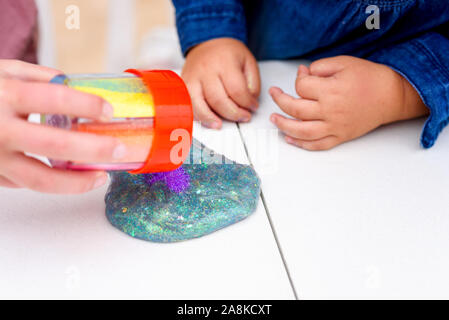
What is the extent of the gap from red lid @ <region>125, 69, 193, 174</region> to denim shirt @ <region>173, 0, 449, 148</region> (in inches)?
12.0

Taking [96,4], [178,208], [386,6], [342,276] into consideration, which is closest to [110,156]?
[178,208]

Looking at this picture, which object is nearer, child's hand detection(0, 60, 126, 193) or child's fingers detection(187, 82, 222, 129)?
child's hand detection(0, 60, 126, 193)

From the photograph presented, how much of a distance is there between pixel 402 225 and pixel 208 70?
31 cm

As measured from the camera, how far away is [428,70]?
559 millimetres

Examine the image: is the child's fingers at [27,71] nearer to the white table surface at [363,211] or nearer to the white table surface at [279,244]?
the white table surface at [279,244]

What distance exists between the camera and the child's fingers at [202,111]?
58 centimetres

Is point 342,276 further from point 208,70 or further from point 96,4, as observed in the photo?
point 96,4

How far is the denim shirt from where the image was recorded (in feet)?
1.82

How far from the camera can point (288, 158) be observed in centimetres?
52

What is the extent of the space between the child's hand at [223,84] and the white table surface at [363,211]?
0.03 metres

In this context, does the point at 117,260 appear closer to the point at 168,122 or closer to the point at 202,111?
the point at 168,122

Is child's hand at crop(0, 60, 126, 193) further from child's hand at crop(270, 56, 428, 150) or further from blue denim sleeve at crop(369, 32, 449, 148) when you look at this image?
blue denim sleeve at crop(369, 32, 449, 148)

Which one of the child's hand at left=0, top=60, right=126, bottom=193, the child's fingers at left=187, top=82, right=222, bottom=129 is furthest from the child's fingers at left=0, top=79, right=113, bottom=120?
the child's fingers at left=187, top=82, right=222, bottom=129

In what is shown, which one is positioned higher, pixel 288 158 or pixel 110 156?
pixel 110 156
